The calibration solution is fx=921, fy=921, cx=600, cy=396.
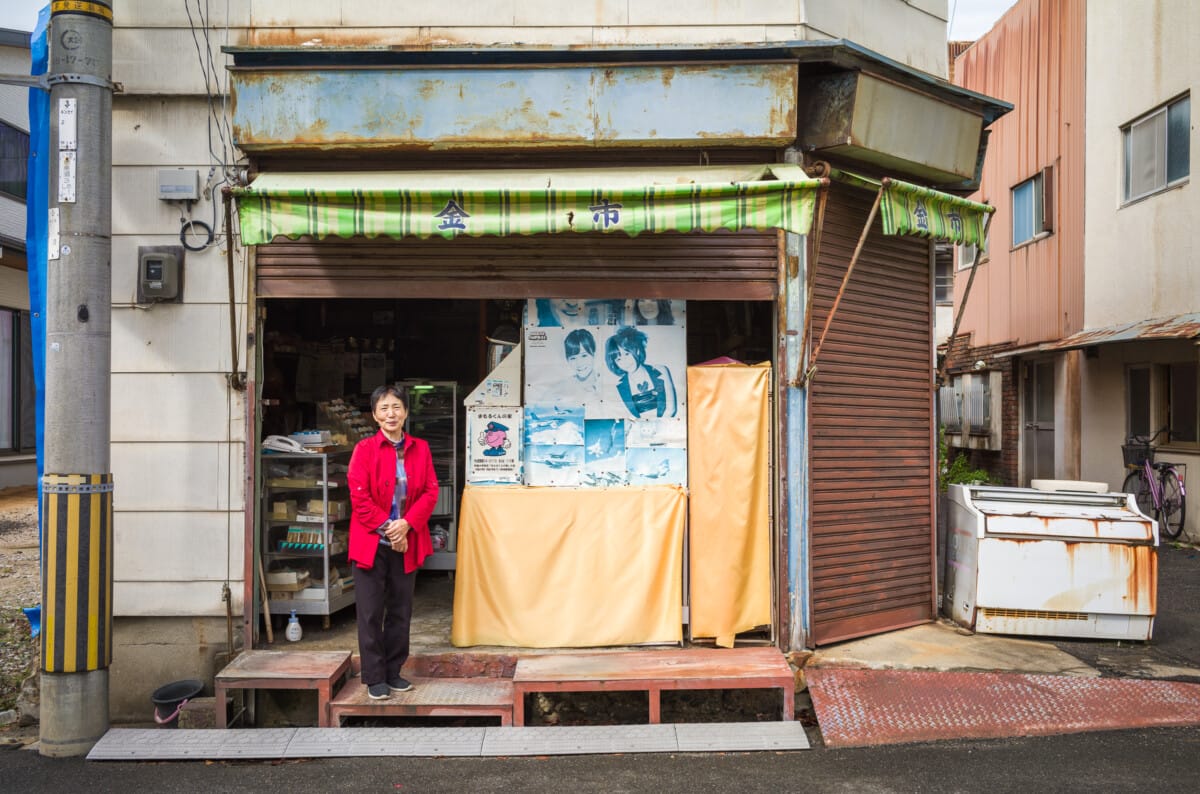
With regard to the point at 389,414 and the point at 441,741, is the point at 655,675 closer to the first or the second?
the point at 441,741

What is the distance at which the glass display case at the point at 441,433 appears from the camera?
9.19m

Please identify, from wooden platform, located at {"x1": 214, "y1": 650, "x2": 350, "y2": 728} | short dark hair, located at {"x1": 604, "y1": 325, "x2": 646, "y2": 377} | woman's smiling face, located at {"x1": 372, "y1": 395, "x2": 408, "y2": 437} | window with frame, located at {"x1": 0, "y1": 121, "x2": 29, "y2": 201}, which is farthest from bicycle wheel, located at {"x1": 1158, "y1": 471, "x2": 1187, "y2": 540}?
window with frame, located at {"x1": 0, "y1": 121, "x2": 29, "y2": 201}

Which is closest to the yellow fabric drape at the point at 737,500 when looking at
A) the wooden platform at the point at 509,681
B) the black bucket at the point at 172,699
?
the wooden platform at the point at 509,681

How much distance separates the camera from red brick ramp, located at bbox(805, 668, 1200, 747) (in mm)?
5398

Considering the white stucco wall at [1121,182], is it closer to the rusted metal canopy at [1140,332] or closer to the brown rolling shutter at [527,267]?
the rusted metal canopy at [1140,332]

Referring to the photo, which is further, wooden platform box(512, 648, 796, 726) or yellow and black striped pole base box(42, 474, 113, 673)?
wooden platform box(512, 648, 796, 726)

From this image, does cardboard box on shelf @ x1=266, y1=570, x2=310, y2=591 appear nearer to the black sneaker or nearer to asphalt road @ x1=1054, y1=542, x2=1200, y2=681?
the black sneaker

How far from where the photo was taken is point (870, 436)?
7.15 metres

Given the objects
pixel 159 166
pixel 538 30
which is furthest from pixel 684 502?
pixel 159 166

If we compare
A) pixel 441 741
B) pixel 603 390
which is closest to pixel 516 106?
pixel 603 390

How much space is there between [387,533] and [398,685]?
3.23ft

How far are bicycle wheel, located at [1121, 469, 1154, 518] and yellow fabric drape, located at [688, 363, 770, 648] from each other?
29.1ft

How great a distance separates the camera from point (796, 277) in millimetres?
6500

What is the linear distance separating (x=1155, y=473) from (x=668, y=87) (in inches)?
403
